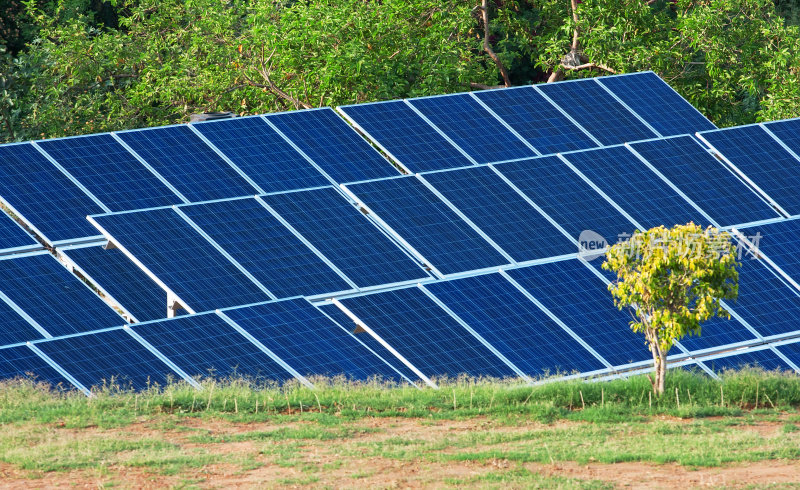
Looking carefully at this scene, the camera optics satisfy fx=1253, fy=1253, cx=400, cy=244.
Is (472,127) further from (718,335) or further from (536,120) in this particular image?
(718,335)

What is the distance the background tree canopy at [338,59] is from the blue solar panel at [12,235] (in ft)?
46.8

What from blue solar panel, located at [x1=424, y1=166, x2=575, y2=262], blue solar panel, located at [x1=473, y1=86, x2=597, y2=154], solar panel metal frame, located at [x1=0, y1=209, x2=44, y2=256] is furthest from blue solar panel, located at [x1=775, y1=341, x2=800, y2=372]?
solar panel metal frame, located at [x1=0, y1=209, x2=44, y2=256]

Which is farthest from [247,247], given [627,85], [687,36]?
[687,36]

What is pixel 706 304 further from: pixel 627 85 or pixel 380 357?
pixel 627 85

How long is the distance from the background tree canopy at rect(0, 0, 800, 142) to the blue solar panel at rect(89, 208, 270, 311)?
1343 cm

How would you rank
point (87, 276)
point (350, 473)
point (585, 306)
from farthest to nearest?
point (585, 306) < point (87, 276) < point (350, 473)

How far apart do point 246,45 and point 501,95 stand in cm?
1154

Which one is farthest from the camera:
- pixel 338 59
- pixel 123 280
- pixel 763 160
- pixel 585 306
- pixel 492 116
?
pixel 338 59

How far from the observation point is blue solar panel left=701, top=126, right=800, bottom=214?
26391 millimetres

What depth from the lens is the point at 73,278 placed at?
20594 millimetres

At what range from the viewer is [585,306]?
2153 cm

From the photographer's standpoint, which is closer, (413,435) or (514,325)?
(413,435)

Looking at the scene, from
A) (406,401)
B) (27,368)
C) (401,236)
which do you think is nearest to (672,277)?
(406,401)

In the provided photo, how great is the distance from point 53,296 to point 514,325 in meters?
7.50
